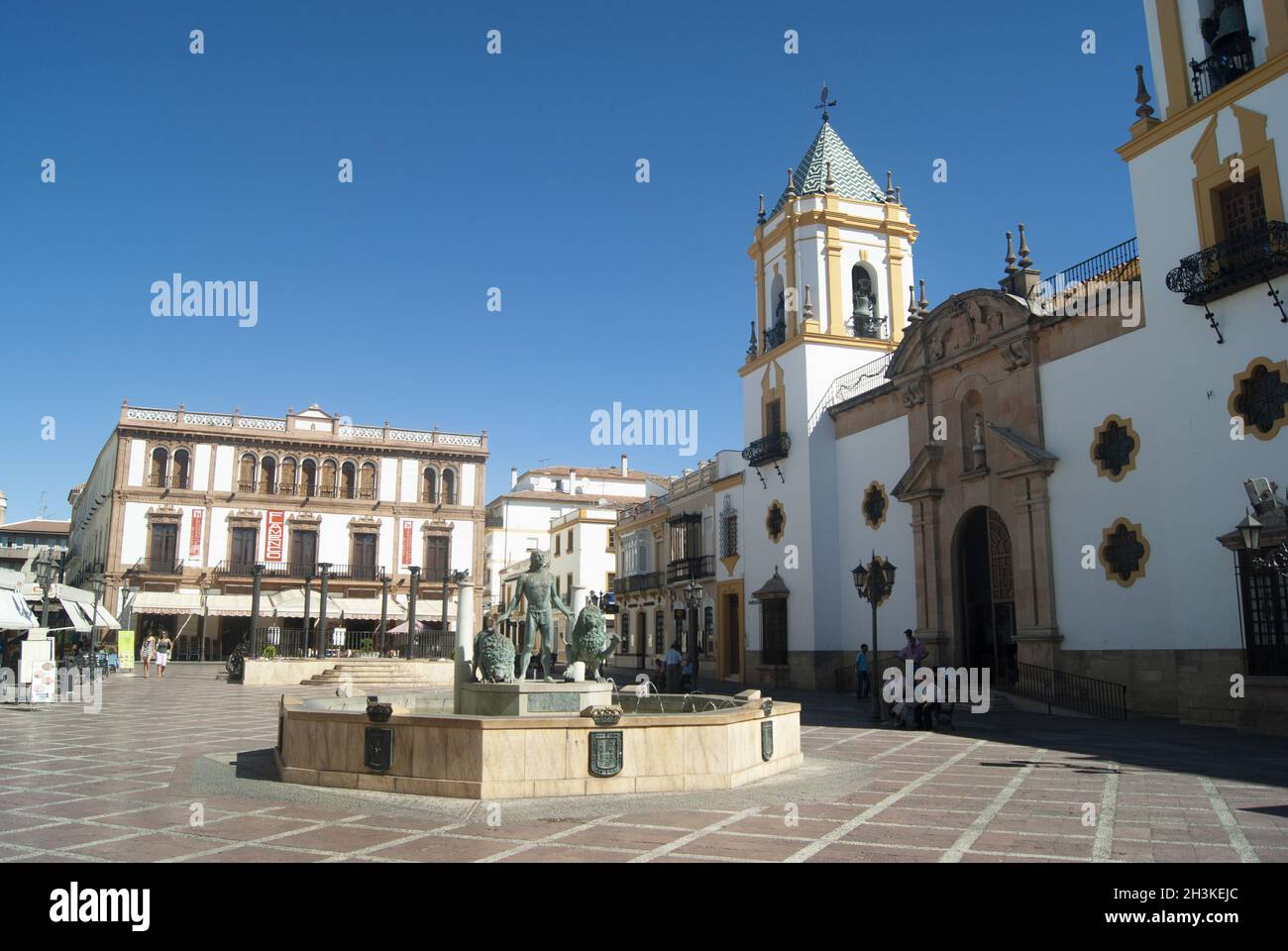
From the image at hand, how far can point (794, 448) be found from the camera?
1134 inches

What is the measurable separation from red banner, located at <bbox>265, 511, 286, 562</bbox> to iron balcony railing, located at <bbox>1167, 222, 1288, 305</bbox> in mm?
39367

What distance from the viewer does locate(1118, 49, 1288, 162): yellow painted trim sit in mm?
15453

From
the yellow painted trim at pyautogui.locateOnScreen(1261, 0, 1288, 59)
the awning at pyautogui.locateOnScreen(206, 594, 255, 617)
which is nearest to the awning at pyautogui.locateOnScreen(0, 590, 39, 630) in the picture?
the awning at pyautogui.locateOnScreen(206, 594, 255, 617)

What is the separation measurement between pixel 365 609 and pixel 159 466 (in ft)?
38.4

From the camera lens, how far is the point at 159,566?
4319cm

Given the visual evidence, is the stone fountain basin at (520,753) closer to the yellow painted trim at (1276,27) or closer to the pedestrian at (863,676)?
the pedestrian at (863,676)

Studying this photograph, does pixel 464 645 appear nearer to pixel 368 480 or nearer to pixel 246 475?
pixel 368 480

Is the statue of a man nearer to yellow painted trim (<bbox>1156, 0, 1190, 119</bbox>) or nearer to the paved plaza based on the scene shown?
the paved plaza

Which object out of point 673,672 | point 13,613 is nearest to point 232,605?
point 13,613

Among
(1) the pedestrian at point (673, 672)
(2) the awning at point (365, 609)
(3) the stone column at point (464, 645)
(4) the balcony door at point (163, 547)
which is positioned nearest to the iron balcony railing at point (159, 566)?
(4) the balcony door at point (163, 547)

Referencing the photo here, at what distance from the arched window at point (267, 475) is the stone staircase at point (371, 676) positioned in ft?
59.7

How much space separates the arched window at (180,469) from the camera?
44.4 metres

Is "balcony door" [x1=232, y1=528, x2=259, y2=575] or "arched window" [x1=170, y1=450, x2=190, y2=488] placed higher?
"arched window" [x1=170, y1=450, x2=190, y2=488]

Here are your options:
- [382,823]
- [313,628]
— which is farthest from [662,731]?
[313,628]
